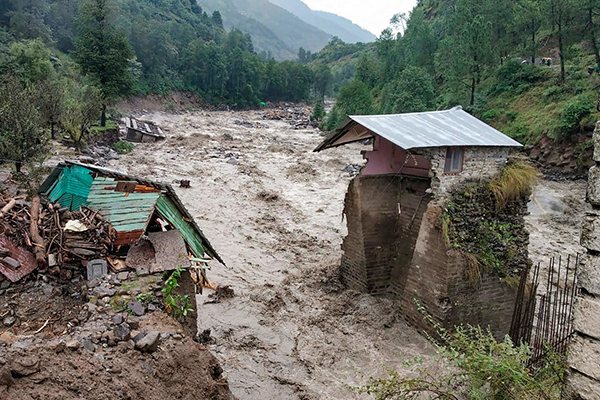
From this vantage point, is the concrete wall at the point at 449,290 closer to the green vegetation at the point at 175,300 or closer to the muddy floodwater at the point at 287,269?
the muddy floodwater at the point at 287,269

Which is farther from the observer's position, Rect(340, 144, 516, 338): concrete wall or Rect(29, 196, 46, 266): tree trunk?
Rect(340, 144, 516, 338): concrete wall

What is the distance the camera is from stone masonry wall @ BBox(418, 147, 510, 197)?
775 cm

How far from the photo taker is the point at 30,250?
183 inches

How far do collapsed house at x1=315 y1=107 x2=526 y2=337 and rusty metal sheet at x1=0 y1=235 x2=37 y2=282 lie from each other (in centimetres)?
576

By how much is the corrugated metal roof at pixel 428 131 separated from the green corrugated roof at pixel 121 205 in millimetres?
4413

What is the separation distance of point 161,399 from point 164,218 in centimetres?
237

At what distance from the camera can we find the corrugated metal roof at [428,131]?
305 inches

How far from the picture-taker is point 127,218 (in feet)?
17.0

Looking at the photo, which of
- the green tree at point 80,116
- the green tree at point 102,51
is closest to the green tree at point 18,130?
the green tree at point 80,116

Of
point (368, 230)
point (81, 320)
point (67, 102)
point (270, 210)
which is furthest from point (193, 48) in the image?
Answer: point (81, 320)

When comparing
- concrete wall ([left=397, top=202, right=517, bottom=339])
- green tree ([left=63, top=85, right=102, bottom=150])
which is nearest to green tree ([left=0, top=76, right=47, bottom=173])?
green tree ([left=63, top=85, right=102, bottom=150])

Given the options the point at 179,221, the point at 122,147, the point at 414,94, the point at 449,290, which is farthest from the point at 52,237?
the point at 414,94

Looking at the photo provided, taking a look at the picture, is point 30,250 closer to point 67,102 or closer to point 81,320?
point 81,320

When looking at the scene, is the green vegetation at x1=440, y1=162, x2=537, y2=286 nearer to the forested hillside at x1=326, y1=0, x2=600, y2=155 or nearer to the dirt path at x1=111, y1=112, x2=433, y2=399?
the dirt path at x1=111, y1=112, x2=433, y2=399
